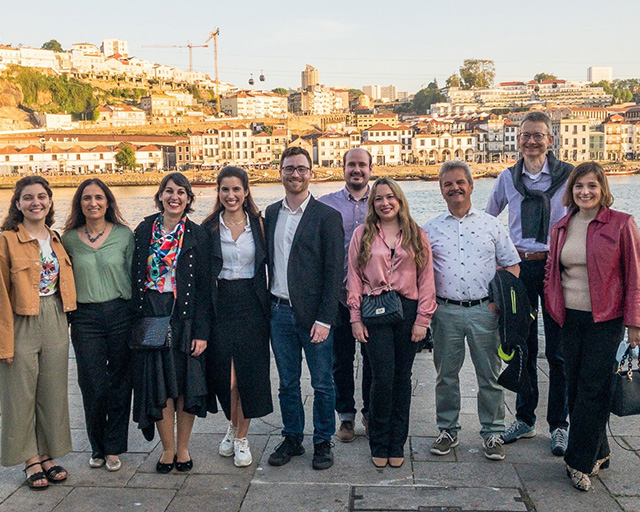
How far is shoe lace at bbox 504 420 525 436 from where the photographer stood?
3633mm

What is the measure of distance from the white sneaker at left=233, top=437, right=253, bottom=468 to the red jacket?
5.46 ft

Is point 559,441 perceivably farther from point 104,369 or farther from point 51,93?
point 51,93

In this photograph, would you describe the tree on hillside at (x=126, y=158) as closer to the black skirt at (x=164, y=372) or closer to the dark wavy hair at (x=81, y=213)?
the dark wavy hair at (x=81, y=213)

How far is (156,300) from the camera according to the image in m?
3.34

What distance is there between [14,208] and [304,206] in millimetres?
1318

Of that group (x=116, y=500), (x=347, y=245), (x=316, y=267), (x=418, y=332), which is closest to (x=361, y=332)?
(x=418, y=332)

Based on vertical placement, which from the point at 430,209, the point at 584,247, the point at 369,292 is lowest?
the point at 430,209

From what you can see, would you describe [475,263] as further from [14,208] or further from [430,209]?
[430,209]

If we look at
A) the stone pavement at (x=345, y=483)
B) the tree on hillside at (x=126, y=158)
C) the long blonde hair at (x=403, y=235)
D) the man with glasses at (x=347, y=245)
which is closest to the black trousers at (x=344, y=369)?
the man with glasses at (x=347, y=245)

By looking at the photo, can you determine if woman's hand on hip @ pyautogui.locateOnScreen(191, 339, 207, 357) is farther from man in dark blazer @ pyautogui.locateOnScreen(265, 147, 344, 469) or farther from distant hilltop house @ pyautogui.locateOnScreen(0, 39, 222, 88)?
distant hilltop house @ pyautogui.locateOnScreen(0, 39, 222, 88)

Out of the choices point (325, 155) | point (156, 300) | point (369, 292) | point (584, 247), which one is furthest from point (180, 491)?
point (325, 155)

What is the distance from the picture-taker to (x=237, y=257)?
3385 mm

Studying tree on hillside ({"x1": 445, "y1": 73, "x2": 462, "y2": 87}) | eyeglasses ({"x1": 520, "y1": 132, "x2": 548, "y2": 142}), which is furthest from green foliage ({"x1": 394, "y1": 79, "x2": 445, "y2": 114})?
eyeglasses ({"x1": 520, "y1": 132, "x2": 548, "y2": 142})

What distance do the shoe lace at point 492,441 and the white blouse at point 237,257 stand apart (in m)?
1.36
